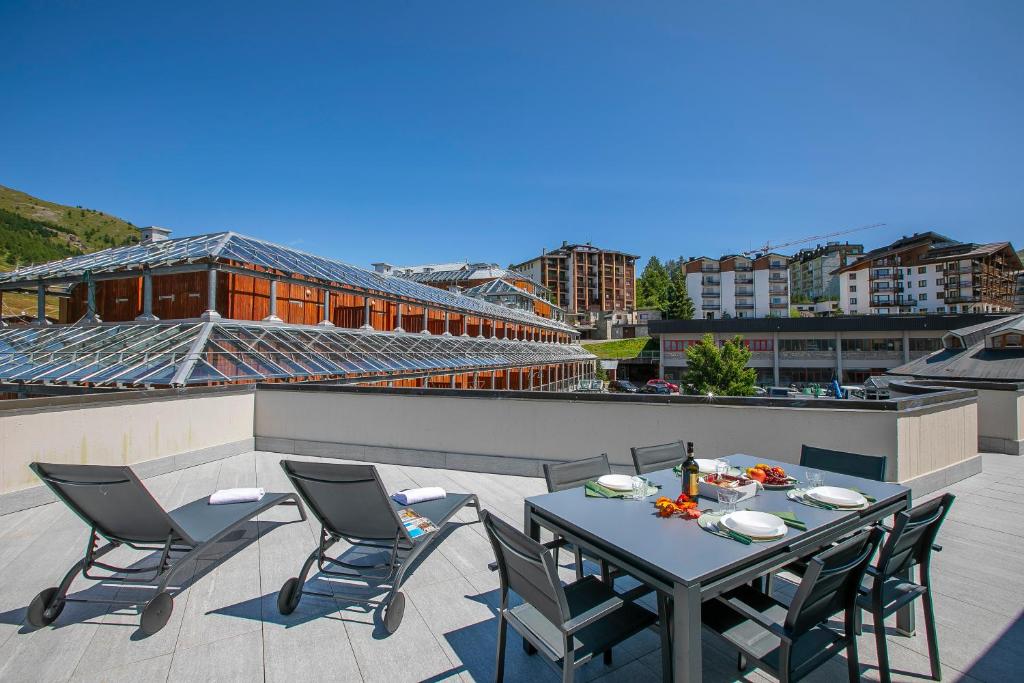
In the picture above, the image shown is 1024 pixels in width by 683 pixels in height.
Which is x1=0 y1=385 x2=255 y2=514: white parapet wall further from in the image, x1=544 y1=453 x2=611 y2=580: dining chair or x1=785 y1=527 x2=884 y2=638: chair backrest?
x1=785 y1=527 x2=884 y2=638: chair backrest

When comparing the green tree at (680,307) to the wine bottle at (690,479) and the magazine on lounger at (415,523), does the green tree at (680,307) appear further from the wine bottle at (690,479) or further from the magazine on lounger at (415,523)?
the magazine on lounger at (415,523)

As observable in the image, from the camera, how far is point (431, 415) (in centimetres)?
665

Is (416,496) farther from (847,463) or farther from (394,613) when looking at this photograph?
(847,463)

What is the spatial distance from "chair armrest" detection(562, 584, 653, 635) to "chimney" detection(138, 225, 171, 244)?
20.5 meters

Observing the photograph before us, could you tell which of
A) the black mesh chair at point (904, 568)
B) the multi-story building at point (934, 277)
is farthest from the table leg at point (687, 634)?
the multi-story building at point (934, 277)

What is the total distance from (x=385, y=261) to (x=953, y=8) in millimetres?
25709

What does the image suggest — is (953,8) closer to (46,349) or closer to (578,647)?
(578,647)

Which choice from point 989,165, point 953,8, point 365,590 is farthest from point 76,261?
point 989,165

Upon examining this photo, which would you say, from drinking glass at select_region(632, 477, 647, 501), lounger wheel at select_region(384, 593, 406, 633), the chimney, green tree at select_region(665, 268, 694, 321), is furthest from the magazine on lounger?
green tree at select_region(665, 268, 694, 321)

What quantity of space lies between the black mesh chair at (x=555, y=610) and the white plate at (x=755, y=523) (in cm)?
62

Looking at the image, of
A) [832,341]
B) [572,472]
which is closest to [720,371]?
[832,341]

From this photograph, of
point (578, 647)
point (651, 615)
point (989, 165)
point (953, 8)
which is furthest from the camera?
point (989, 165)

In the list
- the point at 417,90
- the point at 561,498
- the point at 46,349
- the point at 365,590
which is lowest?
the point at 365,590

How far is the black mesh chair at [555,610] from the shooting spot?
6.01 ft
